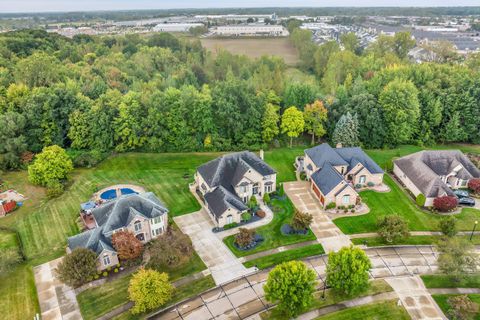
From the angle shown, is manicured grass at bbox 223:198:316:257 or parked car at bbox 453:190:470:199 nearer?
manicured grass at bbox 223:198:316:257

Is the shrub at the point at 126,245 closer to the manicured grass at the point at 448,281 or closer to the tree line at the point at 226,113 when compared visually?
the tree line at the point at 226,113

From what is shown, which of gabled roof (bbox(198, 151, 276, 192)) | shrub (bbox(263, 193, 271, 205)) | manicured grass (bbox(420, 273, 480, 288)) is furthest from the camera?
shrub (bbox(263, 193, 271, 205))

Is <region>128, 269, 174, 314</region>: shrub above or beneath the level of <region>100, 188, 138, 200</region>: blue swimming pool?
above

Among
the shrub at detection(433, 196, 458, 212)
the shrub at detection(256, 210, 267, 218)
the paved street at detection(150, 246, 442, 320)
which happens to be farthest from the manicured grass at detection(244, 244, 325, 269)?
the shrub at detection(433, 196, 458, 212)

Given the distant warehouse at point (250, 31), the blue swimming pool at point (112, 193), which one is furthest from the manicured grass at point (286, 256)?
the distant warehouse at point (250, 31)

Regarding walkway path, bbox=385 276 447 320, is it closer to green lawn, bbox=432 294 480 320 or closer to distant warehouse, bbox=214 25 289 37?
green lawn, bbox=432 294 480 320

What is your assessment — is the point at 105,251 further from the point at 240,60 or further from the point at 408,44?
the point at 408,44

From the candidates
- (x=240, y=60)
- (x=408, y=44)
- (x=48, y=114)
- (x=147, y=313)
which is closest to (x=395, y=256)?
(x=147, y=313)
